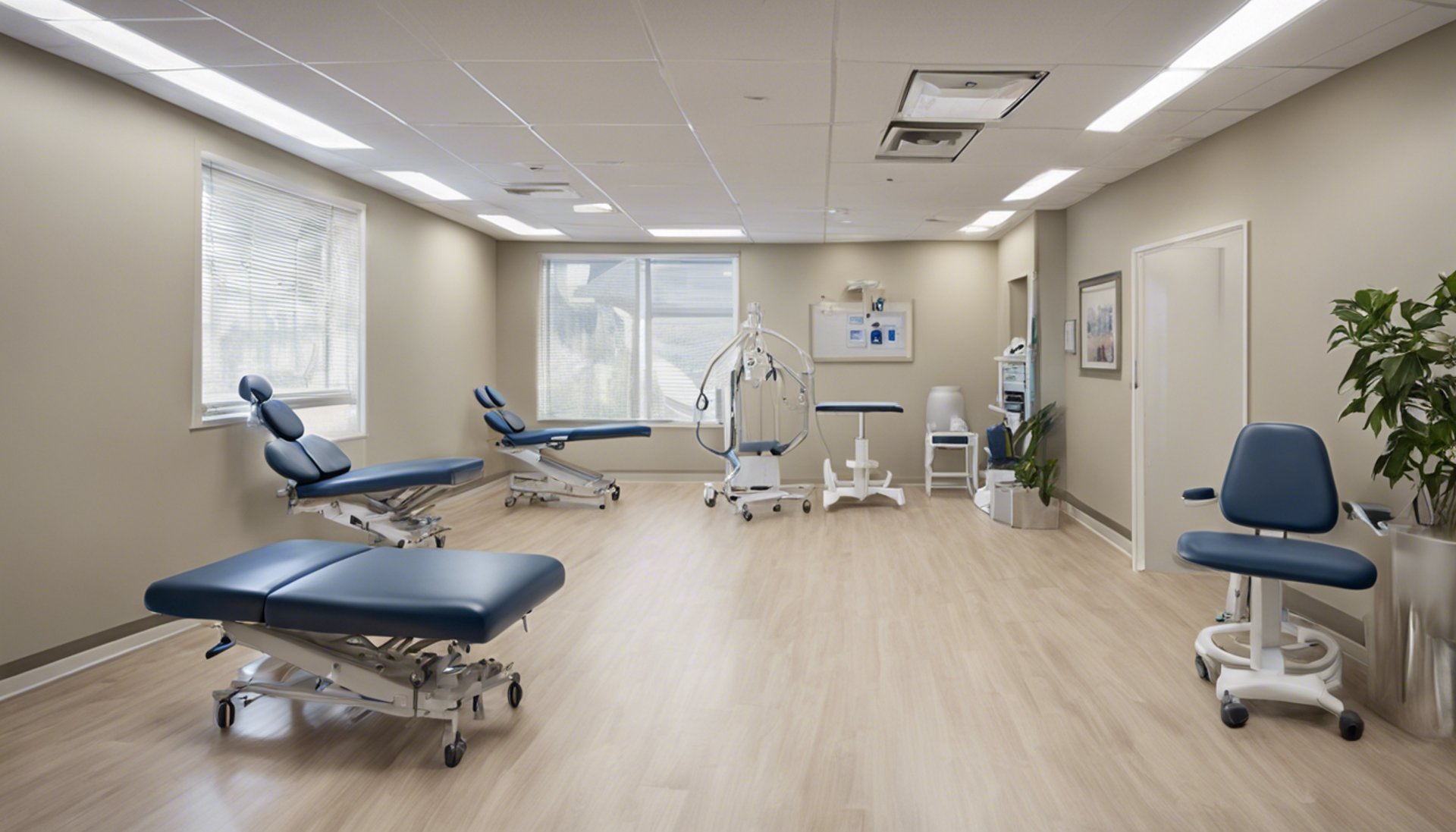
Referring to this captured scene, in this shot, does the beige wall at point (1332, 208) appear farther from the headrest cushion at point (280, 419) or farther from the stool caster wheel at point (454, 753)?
the headrest cushion at point (280, 419)

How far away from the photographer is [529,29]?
2.84 m

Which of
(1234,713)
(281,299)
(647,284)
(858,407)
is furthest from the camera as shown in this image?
(647,284)

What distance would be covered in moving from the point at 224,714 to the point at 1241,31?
166 inches

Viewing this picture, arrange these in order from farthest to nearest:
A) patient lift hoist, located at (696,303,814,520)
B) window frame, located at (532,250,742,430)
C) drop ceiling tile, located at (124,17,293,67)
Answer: window frame, located at (532,250,742,430) → patient lift hoist, located at (696,303,814,520) → drop ceiling tile, located at (124,17,293,67)

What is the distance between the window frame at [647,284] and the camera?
26.3 feet

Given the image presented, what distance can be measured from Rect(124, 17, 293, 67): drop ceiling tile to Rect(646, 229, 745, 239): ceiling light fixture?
427cm

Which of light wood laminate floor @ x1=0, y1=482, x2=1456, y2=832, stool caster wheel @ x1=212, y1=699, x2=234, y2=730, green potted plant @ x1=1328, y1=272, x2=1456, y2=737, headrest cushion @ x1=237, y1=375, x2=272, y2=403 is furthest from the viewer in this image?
headrest cushion @ x1=237, y1=375, x2=272, y2=403

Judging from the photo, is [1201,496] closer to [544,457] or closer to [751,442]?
[751,442]

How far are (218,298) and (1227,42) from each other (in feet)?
15.3

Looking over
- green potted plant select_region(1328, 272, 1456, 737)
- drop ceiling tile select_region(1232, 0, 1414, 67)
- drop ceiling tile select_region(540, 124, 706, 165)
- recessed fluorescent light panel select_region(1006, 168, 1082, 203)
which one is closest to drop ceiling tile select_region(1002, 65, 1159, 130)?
drop ceiling tile select_region(1232, 0, 1414, 67)

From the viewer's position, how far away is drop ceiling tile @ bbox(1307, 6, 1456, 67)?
8.94 feet

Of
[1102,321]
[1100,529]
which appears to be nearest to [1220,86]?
[1102,321]

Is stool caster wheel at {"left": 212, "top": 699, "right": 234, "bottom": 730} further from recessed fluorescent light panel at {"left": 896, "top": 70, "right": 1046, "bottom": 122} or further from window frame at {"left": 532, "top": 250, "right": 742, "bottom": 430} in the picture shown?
window frame at {"left": 532, "top": 250, "right": 742, "bottom": 430}

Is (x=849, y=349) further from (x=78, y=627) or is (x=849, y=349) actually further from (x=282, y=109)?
(x=78, y=627)
